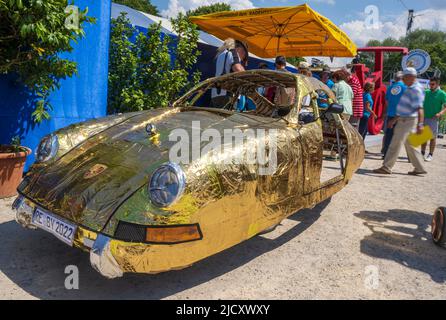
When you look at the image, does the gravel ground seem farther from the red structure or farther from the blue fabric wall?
the red structure

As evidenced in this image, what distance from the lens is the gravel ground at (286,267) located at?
2.42m

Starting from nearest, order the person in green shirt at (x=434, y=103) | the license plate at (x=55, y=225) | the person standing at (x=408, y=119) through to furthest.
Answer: the license plate at (x=55, y=225)
the person standing at (x=408, y=119)
the person in green shirt at (x=434, y=103)

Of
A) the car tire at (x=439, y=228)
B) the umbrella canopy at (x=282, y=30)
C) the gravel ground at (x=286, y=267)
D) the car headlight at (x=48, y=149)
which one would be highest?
the umbrella canopy at (x=282, y=30)

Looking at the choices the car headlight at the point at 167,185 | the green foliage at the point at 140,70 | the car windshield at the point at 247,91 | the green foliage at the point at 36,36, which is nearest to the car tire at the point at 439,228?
the car windshield at the point at 247,91

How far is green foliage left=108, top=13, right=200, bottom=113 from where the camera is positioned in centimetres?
605

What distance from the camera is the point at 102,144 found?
2910 millimetres

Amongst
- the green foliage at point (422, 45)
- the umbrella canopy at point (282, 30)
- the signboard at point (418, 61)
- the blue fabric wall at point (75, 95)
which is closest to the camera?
the blue fabric wall at point (75, 95)

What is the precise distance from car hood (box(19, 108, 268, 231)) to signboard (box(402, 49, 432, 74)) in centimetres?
966

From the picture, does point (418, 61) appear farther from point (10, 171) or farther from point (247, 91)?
point (10, 171)

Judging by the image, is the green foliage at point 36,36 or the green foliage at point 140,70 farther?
the green foliage at point 140,70

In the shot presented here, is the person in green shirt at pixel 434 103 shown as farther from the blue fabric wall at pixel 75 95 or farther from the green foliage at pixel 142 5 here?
the green foliage at pixel 142 5

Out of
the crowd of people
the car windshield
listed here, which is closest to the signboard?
the crowd of people

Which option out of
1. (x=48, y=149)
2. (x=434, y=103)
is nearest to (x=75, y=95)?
(x=48, y=149)

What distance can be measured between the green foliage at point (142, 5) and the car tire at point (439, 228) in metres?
37.1
